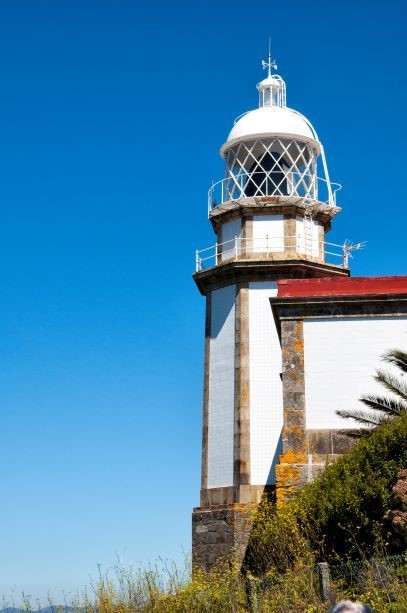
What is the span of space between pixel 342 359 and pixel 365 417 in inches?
56.4

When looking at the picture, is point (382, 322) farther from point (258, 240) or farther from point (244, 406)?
point (258, 240)

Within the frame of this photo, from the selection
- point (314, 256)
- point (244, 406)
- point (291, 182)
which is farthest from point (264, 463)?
point (291, 182)

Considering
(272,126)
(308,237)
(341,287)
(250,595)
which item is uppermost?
(272,126)

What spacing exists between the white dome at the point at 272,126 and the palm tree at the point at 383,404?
1112 cm

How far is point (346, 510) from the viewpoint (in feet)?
48.0

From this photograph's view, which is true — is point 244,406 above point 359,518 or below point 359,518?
above

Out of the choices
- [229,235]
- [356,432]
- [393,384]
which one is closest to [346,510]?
[356,432]

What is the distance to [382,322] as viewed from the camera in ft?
59.3

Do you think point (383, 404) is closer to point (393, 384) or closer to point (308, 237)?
point (393, 384)

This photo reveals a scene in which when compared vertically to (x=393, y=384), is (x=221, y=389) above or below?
above

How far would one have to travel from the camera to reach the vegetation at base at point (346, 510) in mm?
14320

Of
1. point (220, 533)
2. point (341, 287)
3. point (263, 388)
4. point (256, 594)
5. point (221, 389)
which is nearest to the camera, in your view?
point (256, 594)

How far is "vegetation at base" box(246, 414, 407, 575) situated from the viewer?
1432 cm

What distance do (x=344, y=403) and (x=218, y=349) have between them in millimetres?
7642
